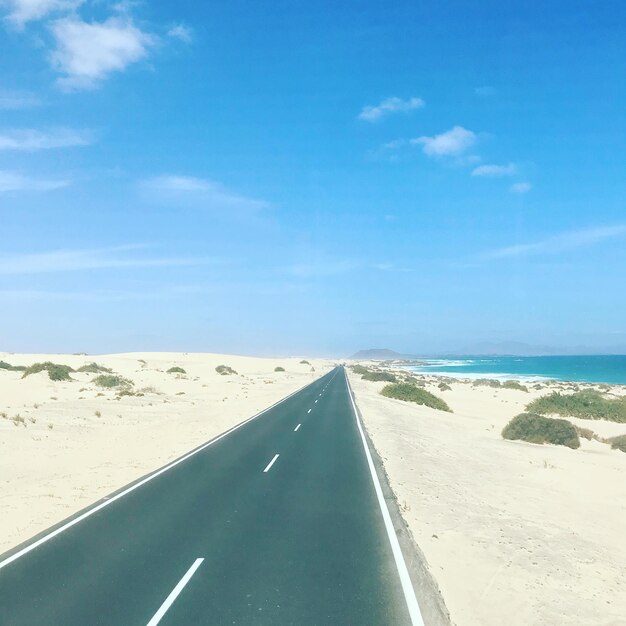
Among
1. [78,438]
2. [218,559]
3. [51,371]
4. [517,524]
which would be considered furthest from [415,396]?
[218,559]

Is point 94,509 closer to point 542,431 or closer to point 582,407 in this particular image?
point 542,431

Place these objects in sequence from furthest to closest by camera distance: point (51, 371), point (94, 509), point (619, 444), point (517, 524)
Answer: point (51, 371), point (619, 444), point (94, 509), point (517, 524)

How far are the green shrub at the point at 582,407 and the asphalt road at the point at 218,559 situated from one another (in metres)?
29.8

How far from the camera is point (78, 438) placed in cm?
2448

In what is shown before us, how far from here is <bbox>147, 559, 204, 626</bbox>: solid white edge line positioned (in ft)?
22.7

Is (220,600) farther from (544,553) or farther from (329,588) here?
(544,553)

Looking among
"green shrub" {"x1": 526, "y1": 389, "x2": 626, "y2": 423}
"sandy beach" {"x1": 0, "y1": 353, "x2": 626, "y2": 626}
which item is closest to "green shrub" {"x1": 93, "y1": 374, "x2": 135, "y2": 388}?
"sandy beach" {"x1": 0, "y1": 353, "x2": 626, "y2": 626}

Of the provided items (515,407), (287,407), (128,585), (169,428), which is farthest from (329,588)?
(515,407)

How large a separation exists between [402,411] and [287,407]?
7.86 metres

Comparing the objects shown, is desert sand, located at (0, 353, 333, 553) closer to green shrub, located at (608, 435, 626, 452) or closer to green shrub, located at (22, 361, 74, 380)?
green shrub, located at (22, 361, 74, 380)

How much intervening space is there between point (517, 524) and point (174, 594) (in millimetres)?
7736

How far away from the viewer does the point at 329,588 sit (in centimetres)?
808

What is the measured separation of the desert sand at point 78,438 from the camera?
13.8 m

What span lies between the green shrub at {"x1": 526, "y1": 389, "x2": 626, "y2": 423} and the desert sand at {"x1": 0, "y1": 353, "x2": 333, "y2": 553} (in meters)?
20.4
